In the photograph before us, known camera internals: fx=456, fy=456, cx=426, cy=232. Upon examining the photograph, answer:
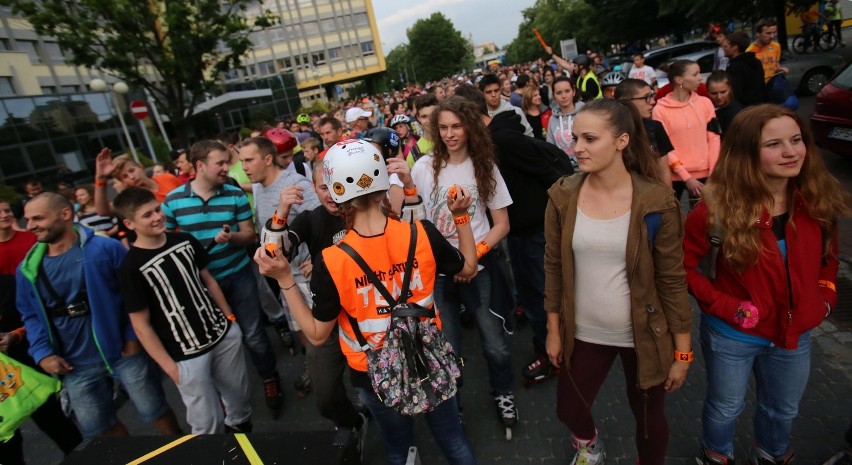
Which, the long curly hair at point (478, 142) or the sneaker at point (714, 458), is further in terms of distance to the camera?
the long curly hair at point (478, 142)

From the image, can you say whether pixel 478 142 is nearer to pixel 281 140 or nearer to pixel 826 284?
pixel 826 284

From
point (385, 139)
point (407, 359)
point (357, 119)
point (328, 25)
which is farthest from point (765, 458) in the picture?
point (328, 25)

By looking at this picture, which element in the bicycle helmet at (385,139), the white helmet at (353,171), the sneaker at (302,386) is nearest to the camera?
the white helmet at (353,171)

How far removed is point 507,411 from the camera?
10.5 feet

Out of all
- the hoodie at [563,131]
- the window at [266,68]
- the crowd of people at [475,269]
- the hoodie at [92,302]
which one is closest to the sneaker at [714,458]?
the crowd of people at [475,269]

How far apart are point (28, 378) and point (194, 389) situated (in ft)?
3.34

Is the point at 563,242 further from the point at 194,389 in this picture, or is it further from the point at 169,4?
the point at 169,4

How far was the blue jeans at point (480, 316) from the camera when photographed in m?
3.04

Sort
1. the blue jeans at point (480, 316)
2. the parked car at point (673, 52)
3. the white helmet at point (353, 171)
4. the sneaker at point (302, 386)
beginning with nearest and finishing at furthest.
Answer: the white helmet at point (353, 171) → the blue jeans at point (480, 316) → the sneaker at point (302, 386) → the parked car at point (673, 52)

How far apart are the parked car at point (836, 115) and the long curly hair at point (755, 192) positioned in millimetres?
5715

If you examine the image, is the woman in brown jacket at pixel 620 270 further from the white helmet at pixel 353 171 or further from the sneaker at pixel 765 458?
the white helmet at pixel 353 171

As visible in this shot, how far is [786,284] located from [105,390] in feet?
13.7

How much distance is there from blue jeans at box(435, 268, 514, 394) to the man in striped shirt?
1.81 metres

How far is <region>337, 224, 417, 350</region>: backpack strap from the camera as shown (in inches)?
77.9
